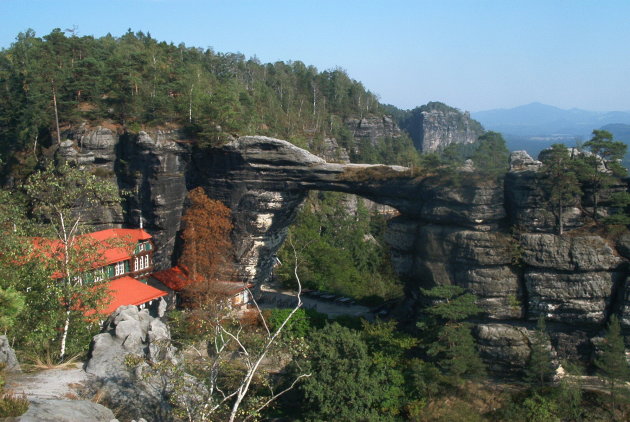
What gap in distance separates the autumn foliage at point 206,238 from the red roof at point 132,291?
2645mm

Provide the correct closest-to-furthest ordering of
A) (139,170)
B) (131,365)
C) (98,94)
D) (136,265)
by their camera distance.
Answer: (131,365) → (136,265) → (139,170) → (98,94)

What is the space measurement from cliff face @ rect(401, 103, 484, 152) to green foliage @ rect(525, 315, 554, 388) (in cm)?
7186

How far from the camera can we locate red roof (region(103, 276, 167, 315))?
76.6 ft

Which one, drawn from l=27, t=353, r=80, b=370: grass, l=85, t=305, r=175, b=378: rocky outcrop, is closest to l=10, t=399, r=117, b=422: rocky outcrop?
l=85, t=305, r=175, b=378: rocky outcrop

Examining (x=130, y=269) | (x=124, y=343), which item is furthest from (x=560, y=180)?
(x=130, y=269)

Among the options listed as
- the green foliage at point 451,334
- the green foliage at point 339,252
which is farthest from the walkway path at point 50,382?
the green foliage at point 339,252

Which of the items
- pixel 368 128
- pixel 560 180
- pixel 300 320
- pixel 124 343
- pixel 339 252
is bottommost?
pixel 300 320

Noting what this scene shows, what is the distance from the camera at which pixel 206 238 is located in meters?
27.5

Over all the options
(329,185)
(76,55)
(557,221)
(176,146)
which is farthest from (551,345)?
(76,55)

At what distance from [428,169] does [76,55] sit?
27453mm

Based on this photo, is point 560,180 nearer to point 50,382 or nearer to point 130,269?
point 50,382

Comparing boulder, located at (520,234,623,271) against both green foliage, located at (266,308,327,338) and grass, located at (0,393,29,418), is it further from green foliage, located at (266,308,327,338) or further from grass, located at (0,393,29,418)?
grass, located at (0,393,29,418)

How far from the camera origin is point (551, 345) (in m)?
21.1

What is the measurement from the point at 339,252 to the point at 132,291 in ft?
62.3
